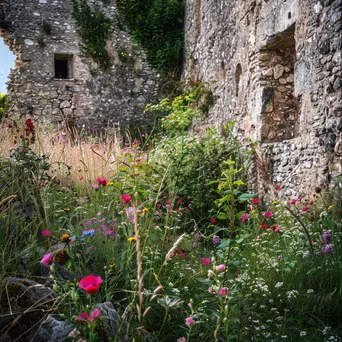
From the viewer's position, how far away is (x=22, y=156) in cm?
396

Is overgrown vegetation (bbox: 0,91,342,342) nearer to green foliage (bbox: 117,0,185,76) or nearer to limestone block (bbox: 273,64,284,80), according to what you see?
limestone block (bbox: 273,64,284,80)

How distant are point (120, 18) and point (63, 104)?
276 cm

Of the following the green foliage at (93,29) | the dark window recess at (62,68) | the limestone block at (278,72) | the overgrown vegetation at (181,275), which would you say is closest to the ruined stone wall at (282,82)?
the limestone block at (278,72)

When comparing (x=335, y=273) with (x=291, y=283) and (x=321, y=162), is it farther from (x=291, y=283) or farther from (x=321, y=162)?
(x=321, y=162)

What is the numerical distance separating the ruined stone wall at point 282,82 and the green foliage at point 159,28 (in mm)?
2941

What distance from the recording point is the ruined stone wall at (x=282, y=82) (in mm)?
3875

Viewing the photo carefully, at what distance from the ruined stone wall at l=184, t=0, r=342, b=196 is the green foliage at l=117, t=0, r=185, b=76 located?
2.94 meters

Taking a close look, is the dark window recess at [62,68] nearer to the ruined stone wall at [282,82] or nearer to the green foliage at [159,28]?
the green foliage at [159,28]

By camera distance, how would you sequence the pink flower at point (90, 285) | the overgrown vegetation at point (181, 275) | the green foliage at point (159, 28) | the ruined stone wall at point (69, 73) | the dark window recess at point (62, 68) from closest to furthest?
the pink flower at point (90, 285)
the overgrown vegetation at point (181, 275)
the ruined stone wall at point (69, 73)
the green foliage at point (159, 28)
the dark window recess at point (62, 68)

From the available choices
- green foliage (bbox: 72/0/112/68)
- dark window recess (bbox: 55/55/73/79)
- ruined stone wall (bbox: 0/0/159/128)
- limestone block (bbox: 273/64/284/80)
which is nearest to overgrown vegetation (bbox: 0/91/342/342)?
limestone block (bbox: 273/64/284/80)

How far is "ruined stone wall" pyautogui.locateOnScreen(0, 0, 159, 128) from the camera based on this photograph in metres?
11.1

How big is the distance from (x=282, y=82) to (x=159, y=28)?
6.80 metres

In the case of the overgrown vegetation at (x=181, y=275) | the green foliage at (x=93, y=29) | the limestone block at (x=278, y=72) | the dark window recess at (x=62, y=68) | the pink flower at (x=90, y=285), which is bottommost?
the overgrown vegetation at (x=181, y=275)

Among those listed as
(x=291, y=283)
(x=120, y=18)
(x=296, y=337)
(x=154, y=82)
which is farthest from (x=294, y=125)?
(x=120, y=18)
